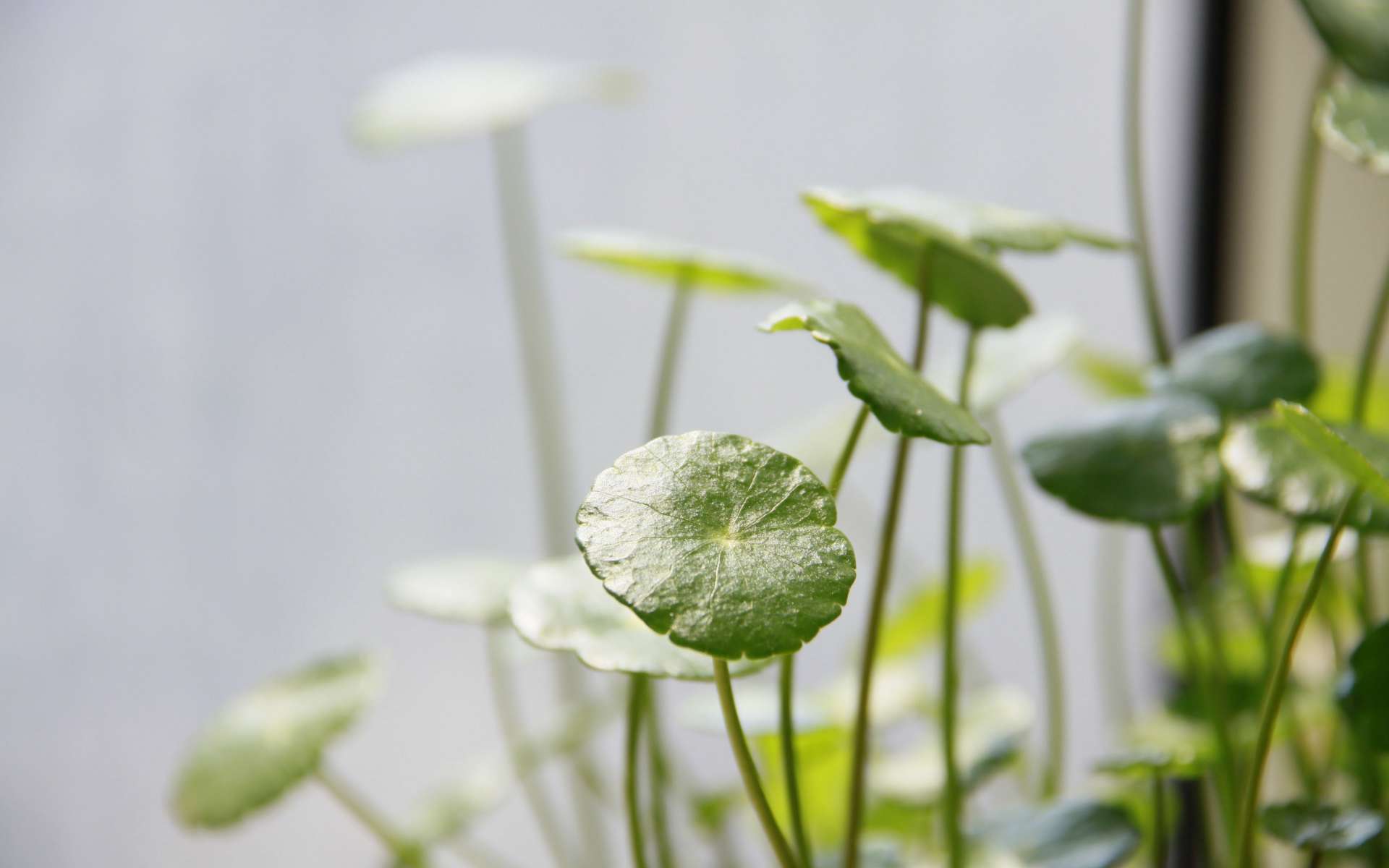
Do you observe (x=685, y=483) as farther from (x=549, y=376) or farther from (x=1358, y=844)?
(x=549, y=376)

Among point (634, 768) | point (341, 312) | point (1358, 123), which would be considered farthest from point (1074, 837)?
point (341, 312)

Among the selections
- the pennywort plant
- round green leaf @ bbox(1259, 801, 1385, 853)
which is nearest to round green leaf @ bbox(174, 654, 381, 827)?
the pennywort plant

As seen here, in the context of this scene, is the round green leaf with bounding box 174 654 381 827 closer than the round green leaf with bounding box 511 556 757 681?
No

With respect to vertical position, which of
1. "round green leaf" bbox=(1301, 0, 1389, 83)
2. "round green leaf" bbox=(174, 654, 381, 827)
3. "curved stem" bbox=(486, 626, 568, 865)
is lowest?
"curved stem" bbox=(486, 626, 568, 865)

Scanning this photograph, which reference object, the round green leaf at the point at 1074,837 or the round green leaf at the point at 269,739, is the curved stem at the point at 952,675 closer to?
the round green leaf at the point at 1074,837

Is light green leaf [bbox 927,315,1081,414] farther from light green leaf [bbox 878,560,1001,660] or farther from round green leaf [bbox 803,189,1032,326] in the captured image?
light green leaf [bbox 878,560,1001,660]

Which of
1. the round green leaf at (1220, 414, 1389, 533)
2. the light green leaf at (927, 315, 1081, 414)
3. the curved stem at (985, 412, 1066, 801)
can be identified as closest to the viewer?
the round green leaf at (1220, 414, 1389, 533)

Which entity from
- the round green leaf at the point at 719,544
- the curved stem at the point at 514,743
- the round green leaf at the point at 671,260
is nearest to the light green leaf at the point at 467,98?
the round green leaf at the point at 671,260
